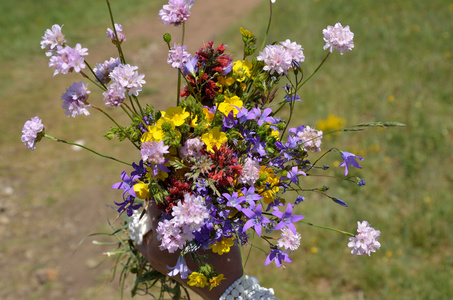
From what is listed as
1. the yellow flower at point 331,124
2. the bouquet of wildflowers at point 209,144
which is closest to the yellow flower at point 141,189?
the bouquet of wildflowers at point 209,144

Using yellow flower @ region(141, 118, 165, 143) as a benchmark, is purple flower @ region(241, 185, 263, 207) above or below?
below

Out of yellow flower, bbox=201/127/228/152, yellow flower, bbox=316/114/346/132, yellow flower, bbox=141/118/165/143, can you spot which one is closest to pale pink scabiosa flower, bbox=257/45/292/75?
yellow flower, bbox=201/127/228/152

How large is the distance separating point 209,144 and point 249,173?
140mm

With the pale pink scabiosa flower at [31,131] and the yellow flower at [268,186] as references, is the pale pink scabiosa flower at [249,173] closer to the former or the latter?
the yellow flower at [268,186]

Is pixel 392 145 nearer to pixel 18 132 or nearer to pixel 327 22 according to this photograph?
pixel 327 22

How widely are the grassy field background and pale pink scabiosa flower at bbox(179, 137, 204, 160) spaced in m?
2.44

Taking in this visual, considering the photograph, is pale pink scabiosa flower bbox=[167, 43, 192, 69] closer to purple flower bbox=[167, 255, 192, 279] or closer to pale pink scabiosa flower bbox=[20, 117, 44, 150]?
pale pink scabiosa flower bbox=[20, 117, 44, 150]

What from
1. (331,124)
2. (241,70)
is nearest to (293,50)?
(241,70)

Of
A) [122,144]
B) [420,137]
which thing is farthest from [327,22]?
[122,144]

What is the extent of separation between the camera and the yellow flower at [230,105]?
133 cm

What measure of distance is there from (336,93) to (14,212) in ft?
12.2

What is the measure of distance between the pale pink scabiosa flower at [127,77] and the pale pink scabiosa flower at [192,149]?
20cm

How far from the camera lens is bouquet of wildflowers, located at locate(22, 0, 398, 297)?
1.20 meters

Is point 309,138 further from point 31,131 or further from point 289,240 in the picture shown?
point 31,131
